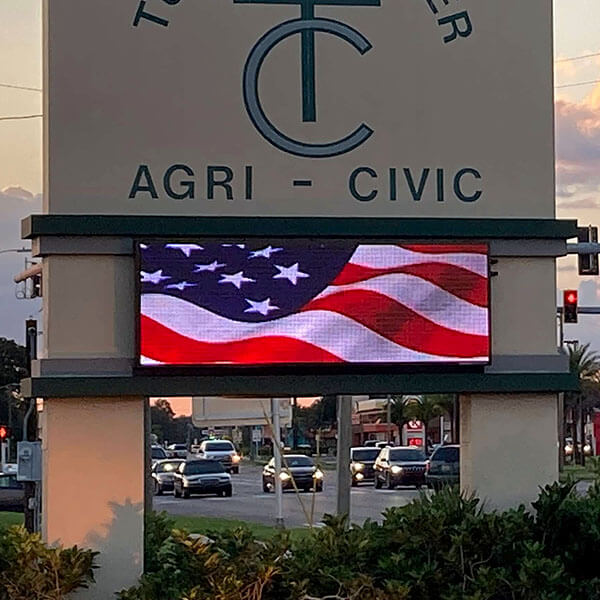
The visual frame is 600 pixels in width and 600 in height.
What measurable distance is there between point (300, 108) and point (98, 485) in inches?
145

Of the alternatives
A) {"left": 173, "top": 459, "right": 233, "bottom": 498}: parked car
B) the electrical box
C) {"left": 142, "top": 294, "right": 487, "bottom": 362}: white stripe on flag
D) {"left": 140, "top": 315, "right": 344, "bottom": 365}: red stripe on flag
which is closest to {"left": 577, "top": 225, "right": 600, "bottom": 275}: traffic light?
the electrical box

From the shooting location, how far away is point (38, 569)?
1033 centimetres

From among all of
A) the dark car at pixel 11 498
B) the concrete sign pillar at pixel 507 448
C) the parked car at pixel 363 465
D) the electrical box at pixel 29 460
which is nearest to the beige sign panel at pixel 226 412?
the electrical box at pixel 29 460

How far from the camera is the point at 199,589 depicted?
9992 mm

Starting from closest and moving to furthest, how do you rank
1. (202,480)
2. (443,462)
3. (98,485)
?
(98,485)
(443,462)
(202,480)

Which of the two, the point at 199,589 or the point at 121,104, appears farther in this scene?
the point at 121,104

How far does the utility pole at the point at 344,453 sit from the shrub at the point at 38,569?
37.3 ft

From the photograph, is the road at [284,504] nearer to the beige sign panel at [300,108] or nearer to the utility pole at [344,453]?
the utility pole at [344,453]

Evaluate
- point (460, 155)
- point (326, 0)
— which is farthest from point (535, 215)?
point (326, 0)

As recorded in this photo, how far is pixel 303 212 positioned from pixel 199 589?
3414 millimetres

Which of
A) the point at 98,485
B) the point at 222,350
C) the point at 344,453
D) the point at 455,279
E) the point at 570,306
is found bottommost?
the point at 344,453

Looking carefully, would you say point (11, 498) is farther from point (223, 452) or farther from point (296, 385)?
point (223, 452)

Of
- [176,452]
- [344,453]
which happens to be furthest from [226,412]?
[176,452]

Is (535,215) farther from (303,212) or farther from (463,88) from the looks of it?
(303,212)
